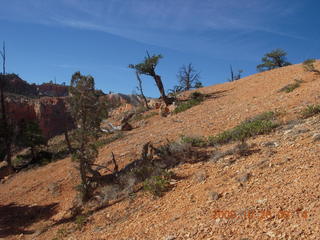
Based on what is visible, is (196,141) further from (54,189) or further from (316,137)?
(54,189)

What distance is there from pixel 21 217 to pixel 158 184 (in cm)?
572

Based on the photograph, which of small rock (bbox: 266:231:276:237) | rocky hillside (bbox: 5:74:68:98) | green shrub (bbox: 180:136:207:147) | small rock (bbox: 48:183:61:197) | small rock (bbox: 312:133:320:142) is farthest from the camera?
rocky hillside (bbox: 5:74:68:98)

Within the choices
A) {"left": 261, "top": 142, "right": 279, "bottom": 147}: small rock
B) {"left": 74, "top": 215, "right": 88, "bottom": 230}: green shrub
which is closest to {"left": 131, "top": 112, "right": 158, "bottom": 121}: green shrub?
{"left": 74, "top": 215, "right": 88, "bottom": 230}: green shrub

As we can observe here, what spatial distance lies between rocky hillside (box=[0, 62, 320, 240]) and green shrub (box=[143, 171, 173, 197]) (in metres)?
0.13

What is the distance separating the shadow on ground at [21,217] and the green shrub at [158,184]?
3979 millimetres

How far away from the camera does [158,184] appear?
22.9 feet

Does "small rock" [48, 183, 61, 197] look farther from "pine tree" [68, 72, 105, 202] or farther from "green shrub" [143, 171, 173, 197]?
"green shrub" [143, 171, 173, 197]

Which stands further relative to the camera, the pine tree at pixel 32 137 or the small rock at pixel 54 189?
the pine tree at pixel 32 137

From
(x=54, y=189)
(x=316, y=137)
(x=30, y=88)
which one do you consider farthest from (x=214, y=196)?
(x=30, y=88)

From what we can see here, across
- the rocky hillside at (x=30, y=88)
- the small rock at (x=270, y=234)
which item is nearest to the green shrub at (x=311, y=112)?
the small rock at (x=270, y=234)

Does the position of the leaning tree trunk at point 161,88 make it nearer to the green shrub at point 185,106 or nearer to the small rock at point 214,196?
the green shrub at point 185,106

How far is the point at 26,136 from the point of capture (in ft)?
67.2

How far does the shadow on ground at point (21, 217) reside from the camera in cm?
887

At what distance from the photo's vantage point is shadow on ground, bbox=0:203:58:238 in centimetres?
887
